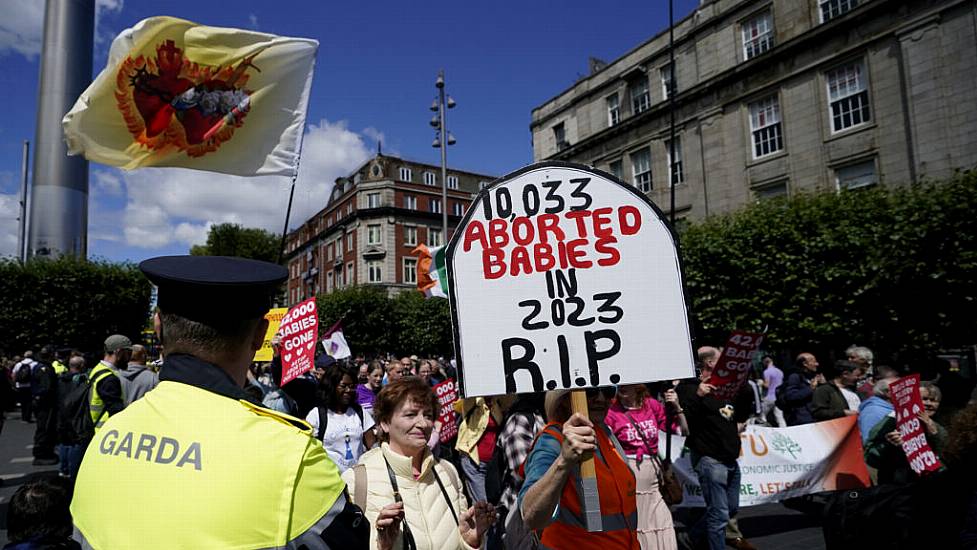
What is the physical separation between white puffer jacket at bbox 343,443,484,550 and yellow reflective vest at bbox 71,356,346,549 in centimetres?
141

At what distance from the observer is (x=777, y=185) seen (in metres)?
21.8

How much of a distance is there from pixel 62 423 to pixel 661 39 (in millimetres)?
26434

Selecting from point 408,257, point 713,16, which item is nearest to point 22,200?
point 408,257

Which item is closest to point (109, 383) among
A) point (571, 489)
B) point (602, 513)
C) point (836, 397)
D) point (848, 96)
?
point (571, 489)

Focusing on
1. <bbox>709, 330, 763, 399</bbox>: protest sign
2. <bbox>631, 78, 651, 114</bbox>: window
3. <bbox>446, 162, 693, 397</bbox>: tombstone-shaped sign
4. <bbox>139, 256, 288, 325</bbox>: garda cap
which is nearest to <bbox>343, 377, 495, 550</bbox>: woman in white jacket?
<bbox>446, 162, 693, 397</bbox>: tombstone-shaped sign

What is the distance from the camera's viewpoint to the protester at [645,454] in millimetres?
3992

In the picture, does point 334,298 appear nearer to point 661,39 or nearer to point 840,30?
point 661,39

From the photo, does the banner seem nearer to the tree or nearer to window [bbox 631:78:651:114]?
window [bbox 631:78:651:114]

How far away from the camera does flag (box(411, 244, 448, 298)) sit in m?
12.3

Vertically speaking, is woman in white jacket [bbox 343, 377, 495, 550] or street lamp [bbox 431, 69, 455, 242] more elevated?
street lamp [bbox 431, 69, 455, 242]

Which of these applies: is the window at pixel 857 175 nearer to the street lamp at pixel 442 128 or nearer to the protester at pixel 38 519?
the street lamp at pixel 442 128

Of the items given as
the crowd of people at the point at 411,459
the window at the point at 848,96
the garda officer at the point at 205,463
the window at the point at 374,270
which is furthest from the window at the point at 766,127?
the window at the point at 374,270

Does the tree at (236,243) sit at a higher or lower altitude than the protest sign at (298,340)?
higher

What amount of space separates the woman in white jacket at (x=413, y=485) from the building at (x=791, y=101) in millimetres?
18172
